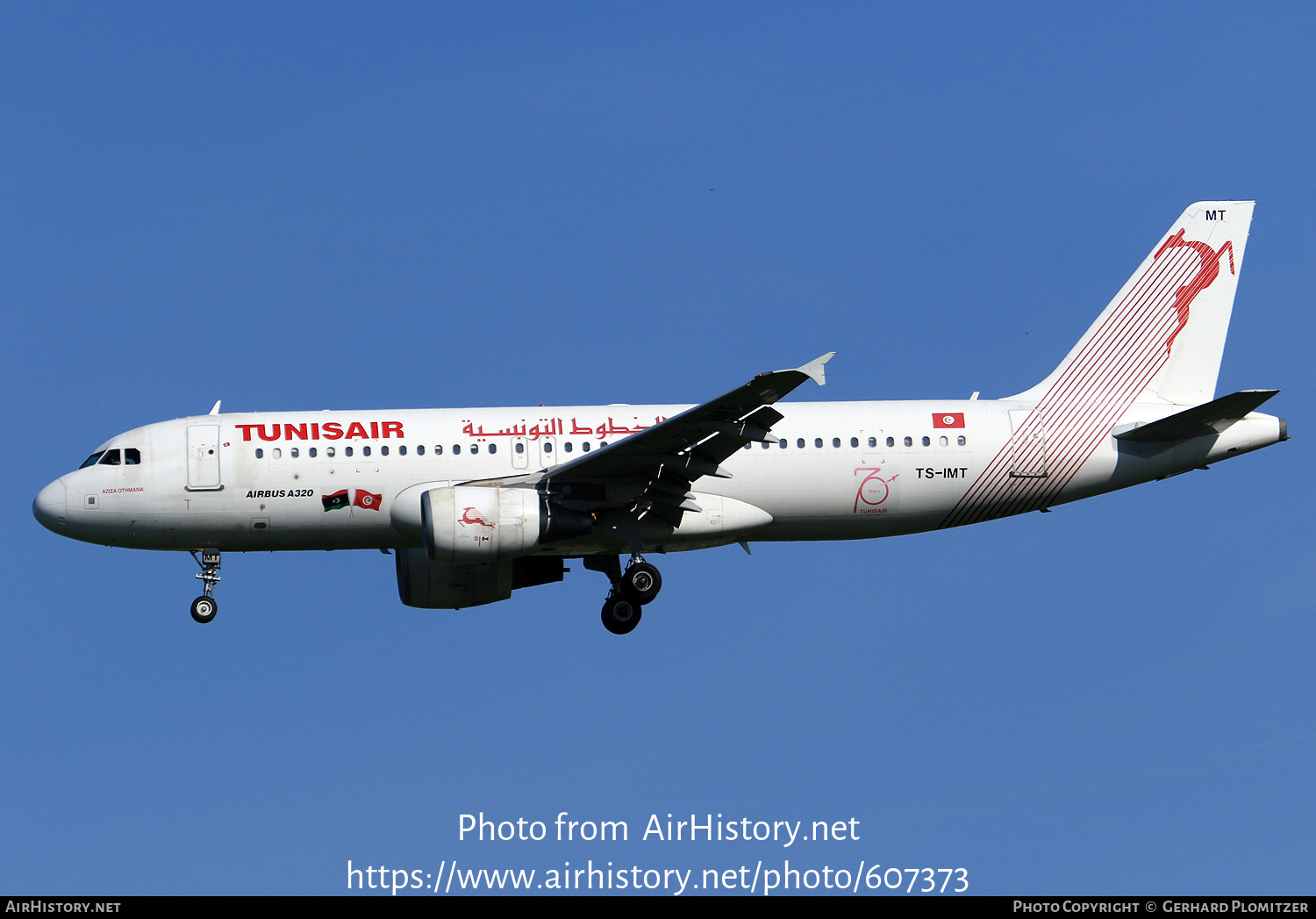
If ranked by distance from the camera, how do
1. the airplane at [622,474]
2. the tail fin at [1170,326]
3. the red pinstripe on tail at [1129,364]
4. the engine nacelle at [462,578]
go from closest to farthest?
the airplane at [622,474], the red pinstripe on tail at [1129,364], the engine nacelle at [462,578], the tail fin at [1170,326]

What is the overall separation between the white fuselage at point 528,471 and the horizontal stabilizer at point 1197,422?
0.23m

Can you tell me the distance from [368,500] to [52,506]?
6046 millimetres

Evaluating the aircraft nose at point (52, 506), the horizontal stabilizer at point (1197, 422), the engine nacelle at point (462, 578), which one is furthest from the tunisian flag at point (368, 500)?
the horizontal stabilizer at point (1197, 422)

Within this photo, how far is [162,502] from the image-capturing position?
29812 millimetres

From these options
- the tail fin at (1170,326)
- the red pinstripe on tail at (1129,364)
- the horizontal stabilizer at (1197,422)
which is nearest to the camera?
the horizontal stabilizer at (1197,422)

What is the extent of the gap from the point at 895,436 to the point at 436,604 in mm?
9602

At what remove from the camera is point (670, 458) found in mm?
28141

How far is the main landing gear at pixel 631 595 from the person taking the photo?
29.8 meters

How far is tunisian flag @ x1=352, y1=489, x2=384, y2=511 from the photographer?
97.0 ft

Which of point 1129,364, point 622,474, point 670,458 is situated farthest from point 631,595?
point 1129,364

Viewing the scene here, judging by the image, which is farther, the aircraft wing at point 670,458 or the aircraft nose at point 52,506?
the aircraft nose at point 52,506

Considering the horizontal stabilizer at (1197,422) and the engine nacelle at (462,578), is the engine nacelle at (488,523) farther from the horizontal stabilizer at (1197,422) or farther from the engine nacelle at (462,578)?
the horizontal stabilizer at (1197,422)

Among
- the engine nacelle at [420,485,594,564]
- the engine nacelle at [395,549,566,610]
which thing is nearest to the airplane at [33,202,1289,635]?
the engine nacelle at [395,549,566,610]

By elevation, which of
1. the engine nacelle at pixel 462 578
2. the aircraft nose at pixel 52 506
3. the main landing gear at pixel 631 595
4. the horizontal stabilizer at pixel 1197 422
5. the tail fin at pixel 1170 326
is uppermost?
the tail fin at pixel 1170 326
